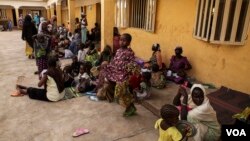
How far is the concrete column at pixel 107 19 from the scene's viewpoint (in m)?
5.75

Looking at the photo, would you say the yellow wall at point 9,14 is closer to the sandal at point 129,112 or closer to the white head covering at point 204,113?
the sandal at point 129,112

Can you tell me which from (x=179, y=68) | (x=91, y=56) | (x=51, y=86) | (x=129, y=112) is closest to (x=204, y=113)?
(x=129, y=112)

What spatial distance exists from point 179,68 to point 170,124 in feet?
10.9

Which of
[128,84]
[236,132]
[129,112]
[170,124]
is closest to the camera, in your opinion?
[170,124]

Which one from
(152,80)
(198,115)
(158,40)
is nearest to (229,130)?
(198,115)

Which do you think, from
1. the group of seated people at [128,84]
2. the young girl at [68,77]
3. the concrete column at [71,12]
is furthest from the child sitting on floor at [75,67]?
the concrete column at [71,12]

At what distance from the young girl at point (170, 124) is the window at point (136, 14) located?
4729 millimetres

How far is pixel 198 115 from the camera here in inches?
98.7

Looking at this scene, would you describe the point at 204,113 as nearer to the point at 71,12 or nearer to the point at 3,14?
the point at 71,12

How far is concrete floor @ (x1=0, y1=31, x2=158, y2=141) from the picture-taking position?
324 cm

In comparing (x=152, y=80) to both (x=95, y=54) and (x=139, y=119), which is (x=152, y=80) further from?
(x=95, y=54)

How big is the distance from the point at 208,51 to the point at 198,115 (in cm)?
272

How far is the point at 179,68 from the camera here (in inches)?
207

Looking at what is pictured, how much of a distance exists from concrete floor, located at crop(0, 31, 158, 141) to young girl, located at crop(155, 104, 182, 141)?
1.17 m
